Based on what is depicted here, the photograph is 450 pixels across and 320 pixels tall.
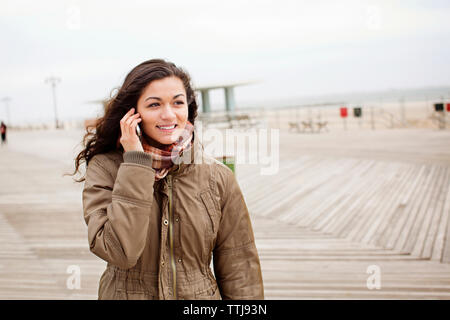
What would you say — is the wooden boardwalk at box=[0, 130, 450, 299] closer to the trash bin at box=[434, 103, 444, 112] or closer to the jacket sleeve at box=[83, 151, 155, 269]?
the jacket sleeve at box=[83, 151, 155, 269]

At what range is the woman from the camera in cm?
149

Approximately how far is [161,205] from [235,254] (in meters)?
0.36

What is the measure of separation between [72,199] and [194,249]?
6.46 meters

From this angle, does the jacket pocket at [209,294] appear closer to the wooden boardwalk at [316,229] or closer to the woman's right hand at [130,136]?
the woman's right hand at [130,136]

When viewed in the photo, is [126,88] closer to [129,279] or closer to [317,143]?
[129,279]

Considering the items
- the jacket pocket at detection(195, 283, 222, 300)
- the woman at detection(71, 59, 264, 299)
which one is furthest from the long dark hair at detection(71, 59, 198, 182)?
the jacket pocket at detection(195, 283, 222, 300)

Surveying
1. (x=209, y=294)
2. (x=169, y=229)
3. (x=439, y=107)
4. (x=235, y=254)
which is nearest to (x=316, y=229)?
(x=235, y=254)

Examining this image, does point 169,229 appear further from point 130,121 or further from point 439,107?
point 439,107

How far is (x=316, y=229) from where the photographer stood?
540 centimetres

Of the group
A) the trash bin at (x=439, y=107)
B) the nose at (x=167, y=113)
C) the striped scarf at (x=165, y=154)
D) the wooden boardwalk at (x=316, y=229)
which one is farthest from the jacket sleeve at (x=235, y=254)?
the trash bin at (x=439, y=107)

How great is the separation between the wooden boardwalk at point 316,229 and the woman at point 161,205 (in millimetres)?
2094

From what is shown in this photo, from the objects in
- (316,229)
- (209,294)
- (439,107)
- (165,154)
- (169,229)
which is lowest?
(316,229)

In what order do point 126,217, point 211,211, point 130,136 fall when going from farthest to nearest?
1. point 211,211
2. point 130,136
3. point 126,217

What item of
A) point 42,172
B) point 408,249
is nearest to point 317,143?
point 42,172
